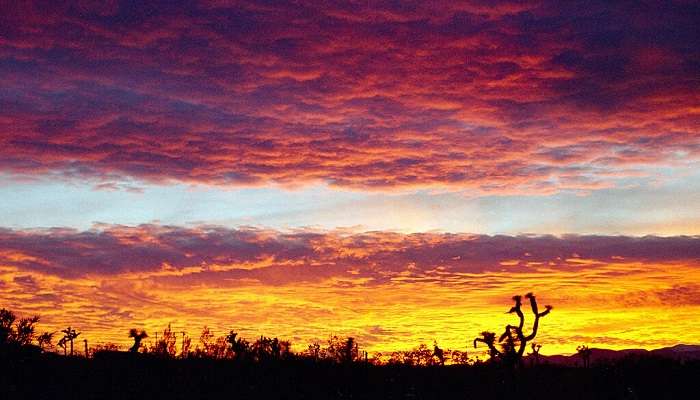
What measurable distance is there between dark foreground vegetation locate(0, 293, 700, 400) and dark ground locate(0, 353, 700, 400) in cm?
6

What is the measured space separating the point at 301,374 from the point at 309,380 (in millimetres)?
799

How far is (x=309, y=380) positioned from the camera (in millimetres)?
40250

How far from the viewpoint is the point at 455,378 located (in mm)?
47156

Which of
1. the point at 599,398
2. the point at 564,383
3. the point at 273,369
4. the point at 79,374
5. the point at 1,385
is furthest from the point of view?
the point at 564,383

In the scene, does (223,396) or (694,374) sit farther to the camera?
(694,374)

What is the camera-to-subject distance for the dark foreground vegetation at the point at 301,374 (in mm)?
35906

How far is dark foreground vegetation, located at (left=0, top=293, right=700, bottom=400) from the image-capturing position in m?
35.9

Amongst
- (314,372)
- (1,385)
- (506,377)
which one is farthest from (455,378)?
(1,385)

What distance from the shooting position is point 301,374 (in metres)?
40.9

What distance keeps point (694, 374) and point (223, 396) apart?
2915 centimetres

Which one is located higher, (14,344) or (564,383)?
(14,344)

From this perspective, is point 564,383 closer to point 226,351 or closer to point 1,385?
point 226,351

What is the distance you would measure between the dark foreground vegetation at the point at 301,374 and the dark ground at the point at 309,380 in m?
0.06

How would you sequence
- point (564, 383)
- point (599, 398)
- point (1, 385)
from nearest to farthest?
point (1, 385), point (599, 398), point (564, 383)
